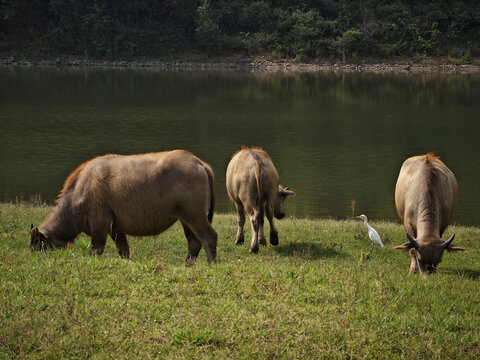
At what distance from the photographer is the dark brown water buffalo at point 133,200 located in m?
7.98

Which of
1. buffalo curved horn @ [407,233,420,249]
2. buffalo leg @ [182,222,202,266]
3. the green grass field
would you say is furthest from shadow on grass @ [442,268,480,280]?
buffalo leg @ [182,222,202,266]

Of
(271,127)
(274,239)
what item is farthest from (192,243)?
(271,127)

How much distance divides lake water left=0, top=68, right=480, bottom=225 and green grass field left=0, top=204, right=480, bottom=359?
32.1 ft

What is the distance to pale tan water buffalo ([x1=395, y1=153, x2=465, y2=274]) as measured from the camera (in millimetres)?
7801

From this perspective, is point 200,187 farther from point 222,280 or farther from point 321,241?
point 321,241

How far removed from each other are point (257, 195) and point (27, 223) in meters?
4.03

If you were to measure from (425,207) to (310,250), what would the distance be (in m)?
2.23

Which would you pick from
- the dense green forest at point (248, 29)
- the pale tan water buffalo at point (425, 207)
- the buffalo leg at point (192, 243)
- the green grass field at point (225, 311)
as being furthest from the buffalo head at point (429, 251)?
the dense green forest at point (248, 29)

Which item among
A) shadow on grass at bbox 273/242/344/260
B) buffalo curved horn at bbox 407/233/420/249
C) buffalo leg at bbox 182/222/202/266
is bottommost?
shadow on grass at bbox 273/242/344/260

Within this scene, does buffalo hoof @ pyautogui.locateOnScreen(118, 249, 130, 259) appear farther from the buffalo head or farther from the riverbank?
the riverbank

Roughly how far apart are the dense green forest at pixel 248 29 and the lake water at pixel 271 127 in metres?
8.82

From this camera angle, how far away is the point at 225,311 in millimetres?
5793

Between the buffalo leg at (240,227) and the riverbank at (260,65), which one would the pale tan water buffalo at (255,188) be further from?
the riverbank at (260,65)

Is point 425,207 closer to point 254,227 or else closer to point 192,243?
point 254,227
